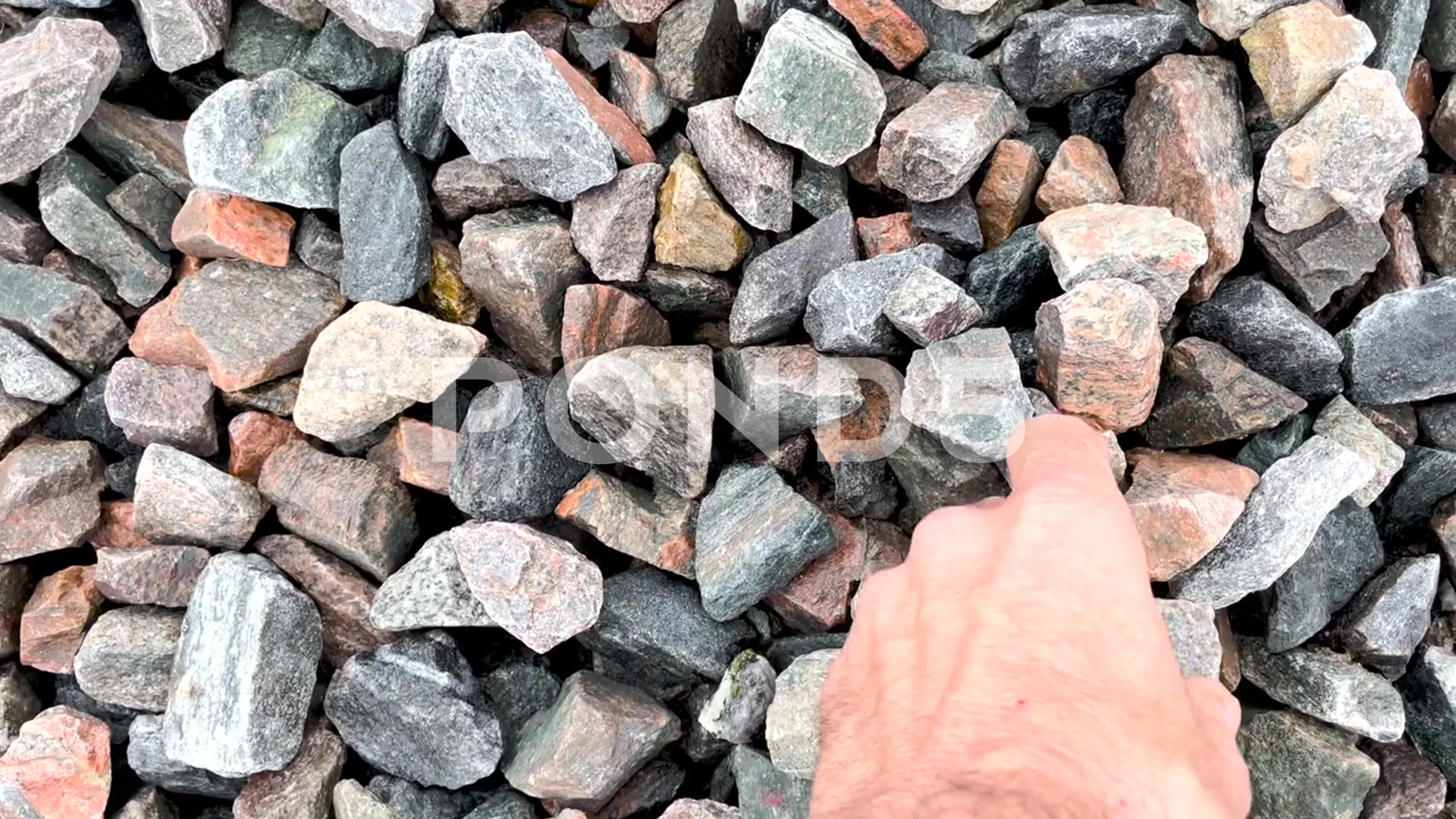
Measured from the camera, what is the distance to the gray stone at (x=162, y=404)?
1815 millimetres

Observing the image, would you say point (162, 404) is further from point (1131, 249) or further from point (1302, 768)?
point (1302, 768)

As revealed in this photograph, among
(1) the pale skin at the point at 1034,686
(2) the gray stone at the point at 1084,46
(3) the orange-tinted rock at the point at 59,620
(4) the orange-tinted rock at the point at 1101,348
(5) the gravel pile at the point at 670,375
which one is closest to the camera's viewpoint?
(1) the pale skin at the point at 1034,686

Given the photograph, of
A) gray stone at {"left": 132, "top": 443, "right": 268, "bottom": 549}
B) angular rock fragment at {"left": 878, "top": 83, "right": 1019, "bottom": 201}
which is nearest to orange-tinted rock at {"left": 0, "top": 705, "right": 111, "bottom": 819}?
gray stone at {"left": 132, "top": 443, "right": 268, "bottom": 549}

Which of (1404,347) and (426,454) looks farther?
(426,454)

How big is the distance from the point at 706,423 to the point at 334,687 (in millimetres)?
807

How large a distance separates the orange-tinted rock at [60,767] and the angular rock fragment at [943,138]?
1737mm

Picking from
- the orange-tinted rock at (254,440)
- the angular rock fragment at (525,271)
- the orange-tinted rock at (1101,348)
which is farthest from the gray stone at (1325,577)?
the orange-tinted rock at (254,440)

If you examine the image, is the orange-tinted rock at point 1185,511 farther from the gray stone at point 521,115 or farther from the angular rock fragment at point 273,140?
the angular rock fragment at point 273,140

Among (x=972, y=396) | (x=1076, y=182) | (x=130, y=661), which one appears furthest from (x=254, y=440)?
(x=1076, y=182)

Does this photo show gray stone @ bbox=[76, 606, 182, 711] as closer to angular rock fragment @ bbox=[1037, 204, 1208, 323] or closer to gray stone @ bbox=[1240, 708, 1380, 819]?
angular rock fragment @ bbox=[1037, 204, 1208, 323]

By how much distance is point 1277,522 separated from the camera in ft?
5.17

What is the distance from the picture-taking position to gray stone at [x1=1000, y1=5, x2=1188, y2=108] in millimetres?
1720

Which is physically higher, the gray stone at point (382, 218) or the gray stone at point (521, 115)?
the gray stone at point (521, 115)

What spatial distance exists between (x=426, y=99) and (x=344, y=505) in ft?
2.42
